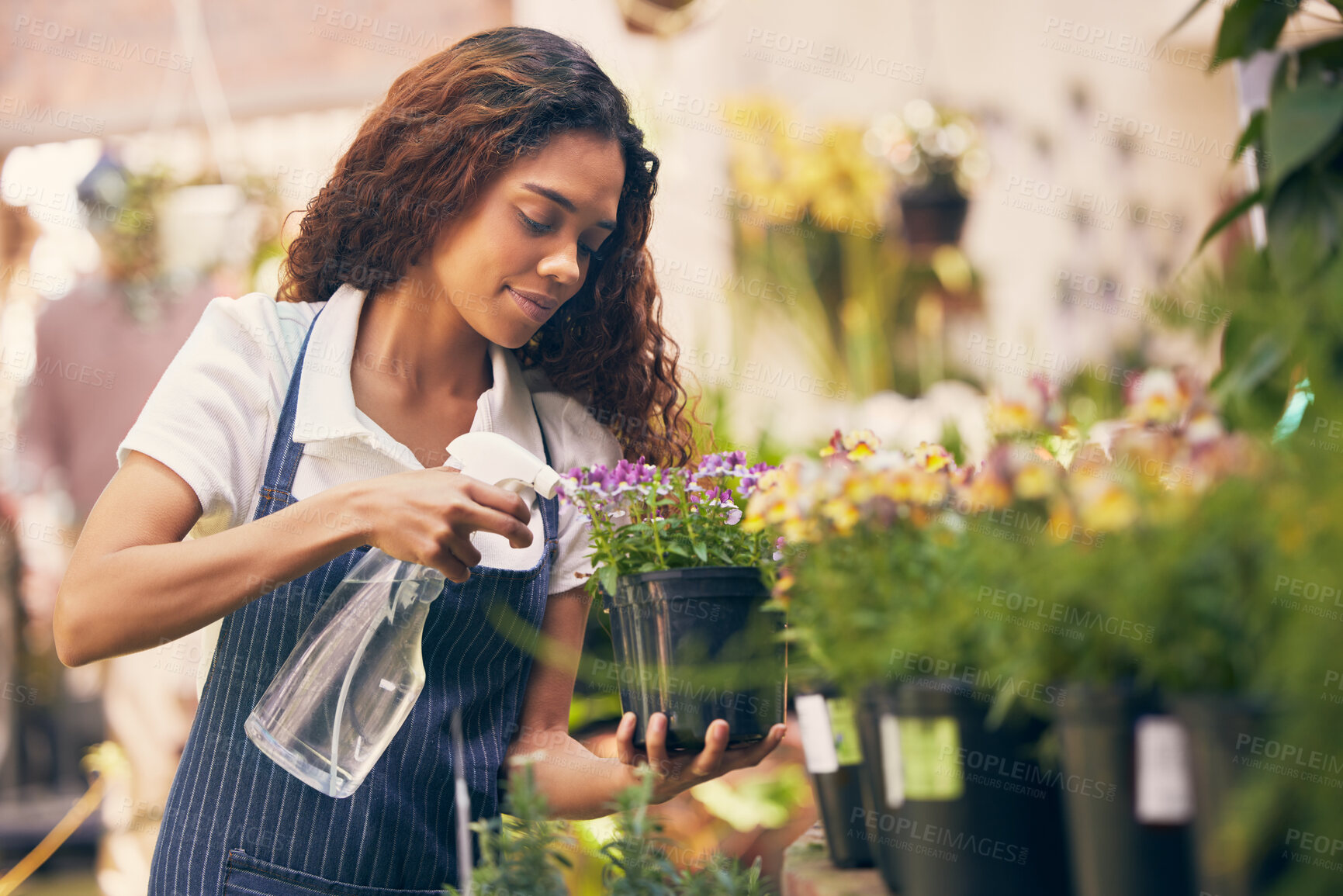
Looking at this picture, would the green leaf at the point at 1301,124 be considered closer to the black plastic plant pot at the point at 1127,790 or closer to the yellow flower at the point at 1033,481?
the yellow flower at the point at 1033,481

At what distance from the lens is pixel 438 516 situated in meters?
1.04

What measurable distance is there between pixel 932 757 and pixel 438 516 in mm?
510

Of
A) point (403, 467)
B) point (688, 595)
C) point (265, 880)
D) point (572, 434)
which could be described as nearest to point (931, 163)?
point (572, 434)

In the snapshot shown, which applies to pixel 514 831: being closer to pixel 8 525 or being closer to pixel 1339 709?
pixel 1339 709

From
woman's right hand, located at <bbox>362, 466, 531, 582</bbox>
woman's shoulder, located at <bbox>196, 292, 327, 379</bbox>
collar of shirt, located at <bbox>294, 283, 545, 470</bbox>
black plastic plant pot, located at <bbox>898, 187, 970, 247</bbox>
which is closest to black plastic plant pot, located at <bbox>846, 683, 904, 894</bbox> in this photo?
woman's right hand, located at <bbox>362, 466, 531, 582</bbox>

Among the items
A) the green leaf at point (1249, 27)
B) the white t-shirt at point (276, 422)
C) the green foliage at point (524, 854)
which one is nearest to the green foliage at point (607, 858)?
the green foliage at point (524, 854)

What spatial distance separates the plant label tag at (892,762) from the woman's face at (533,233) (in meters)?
0.70

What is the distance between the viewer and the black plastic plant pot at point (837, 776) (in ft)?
3.12

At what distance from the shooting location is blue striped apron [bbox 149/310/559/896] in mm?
1252

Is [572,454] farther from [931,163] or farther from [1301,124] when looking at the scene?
[931,163]

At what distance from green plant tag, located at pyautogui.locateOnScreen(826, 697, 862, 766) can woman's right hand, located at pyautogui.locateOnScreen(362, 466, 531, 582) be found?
0.33 meters

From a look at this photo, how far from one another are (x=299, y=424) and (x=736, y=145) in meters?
2.28

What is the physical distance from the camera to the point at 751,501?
982 millimetres

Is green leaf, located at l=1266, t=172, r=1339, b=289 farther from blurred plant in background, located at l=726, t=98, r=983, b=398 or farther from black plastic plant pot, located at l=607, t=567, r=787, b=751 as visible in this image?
blurred plant in background, located at l=726, t=98, r=983, b=398
